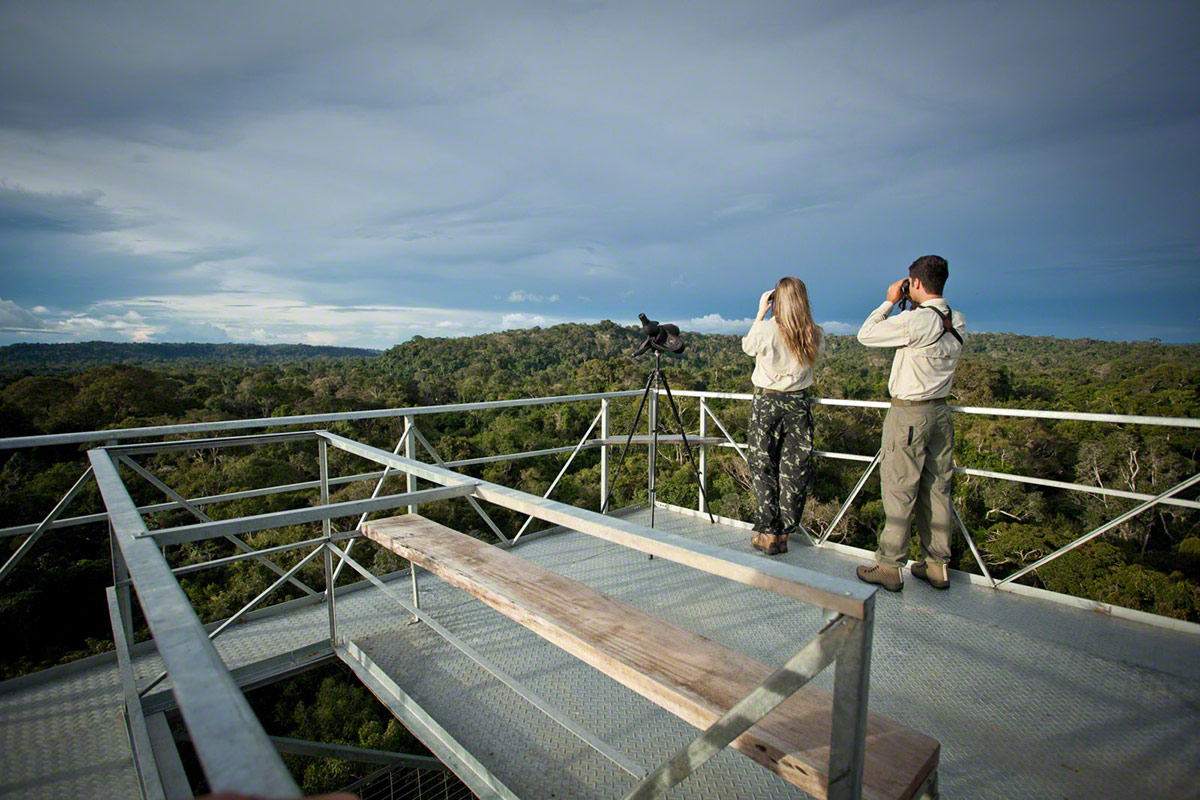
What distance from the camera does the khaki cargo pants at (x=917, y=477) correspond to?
2777 millimetres

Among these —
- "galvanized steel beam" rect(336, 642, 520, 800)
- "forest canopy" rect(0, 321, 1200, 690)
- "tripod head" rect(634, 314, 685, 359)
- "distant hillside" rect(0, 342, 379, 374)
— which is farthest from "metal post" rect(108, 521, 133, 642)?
"distant hillside" rect(0, 342, 379, 374)

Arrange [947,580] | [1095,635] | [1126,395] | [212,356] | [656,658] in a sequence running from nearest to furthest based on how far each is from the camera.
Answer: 1. [656,658]
2. [1095,635]
3. [947,580]
4. [1126,395]
5. [212,356]

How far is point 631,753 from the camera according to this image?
188 centimetres

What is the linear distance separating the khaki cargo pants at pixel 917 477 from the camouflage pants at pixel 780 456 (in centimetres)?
43

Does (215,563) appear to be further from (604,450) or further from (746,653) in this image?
(604,450)

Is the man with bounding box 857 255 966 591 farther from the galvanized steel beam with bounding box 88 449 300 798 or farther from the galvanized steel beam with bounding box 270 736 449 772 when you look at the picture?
the galvanized steel beam with bounding box 88 449 300 798

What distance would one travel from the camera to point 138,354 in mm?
40062

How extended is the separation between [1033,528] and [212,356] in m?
59.7

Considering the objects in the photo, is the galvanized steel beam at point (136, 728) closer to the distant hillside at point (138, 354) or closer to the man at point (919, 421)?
the man at point (919, 421)

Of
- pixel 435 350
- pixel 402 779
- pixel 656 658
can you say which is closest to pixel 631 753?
pixel 656 658

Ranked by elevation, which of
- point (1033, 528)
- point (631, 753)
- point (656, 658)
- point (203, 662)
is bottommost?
point (1033, 528)

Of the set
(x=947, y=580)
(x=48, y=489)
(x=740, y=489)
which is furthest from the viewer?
(x=740, y=489)

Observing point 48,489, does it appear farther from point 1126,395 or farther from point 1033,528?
point 1126,395

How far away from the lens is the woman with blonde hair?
3.04 m
